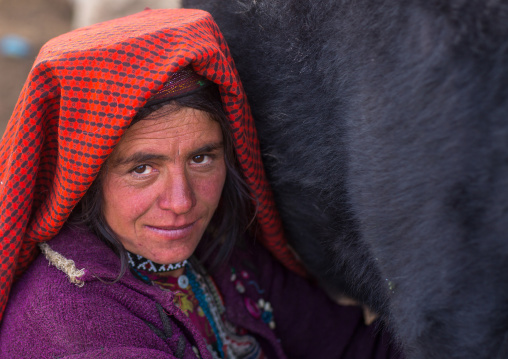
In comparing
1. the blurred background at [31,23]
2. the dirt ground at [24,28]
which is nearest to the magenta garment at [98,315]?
the blurred background at [31,23]

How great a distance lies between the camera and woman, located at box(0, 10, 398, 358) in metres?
1.03

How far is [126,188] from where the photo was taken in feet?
3.97

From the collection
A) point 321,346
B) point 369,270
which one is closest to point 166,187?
point 369,270

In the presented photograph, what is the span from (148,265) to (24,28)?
4187 mm

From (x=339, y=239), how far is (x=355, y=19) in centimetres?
47

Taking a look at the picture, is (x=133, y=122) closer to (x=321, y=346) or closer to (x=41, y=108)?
(x=41, y=108)

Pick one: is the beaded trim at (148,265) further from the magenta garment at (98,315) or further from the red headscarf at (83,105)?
the red headscarf at (83,105)

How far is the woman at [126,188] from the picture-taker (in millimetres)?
1026

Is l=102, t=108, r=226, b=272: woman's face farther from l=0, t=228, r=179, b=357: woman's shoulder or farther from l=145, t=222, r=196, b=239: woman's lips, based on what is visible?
l=0, t=228, r=179, b=357: woman's shoulder

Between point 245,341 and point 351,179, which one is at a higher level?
point 351,179

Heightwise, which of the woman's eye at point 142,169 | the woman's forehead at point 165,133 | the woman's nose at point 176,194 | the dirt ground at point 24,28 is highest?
the woman's forehead at point 165,133

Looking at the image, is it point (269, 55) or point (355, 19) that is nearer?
point (355, 19)

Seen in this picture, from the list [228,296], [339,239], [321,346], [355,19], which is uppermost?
[355,19]

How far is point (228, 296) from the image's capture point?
149cm
